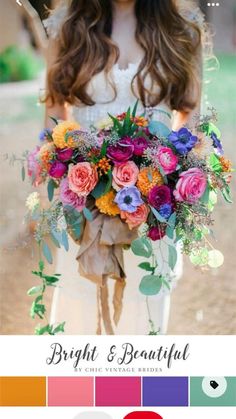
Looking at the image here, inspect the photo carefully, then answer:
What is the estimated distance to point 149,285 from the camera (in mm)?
2121

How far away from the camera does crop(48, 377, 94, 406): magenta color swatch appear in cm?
215

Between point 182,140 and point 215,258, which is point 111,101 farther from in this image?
point 215,258

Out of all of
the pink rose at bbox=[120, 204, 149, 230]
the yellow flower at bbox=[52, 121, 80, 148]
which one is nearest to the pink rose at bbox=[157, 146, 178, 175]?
the pink rose at bbox=[120, 204, 149, 230]

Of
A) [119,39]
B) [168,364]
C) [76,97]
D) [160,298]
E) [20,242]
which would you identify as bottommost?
[168,364]

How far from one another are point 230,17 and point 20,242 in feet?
2.69

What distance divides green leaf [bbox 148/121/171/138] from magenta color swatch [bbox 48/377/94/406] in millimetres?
670

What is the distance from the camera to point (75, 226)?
6.82 feet

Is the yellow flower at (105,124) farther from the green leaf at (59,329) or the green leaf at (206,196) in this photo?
the green leaf at (59,329)

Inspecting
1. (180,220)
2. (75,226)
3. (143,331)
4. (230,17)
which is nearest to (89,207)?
(75,226)

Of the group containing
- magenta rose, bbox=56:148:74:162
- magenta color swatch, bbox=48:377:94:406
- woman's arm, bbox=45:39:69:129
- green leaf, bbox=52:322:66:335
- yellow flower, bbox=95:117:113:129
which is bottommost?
magenta color swatch, bbox=48:377:94:406

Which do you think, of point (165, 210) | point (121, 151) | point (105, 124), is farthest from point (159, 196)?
point (105, 124)

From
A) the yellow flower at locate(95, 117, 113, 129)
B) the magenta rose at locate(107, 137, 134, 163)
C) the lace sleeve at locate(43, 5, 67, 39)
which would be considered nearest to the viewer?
the magenta rose at locate(107, 137, 134, 163)

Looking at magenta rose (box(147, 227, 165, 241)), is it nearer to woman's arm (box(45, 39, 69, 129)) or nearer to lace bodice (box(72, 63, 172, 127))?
lace bodice (box(72, 63, 172, 127))

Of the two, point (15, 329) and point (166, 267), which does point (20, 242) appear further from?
point (166, 267)
